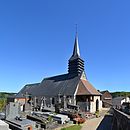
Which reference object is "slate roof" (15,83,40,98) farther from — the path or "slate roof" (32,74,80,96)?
the path

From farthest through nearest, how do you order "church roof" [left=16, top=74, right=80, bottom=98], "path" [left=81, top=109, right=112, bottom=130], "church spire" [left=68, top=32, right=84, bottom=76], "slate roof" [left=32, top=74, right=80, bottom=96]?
"church spire" [left=68, top=32, right=84, bottom=76], "church roof" [left=16, top=74, right=80, bottom=98], "slate roof" [left=32, top=74, right=80, bottom=96], "path" [left=81, top=109, right=112, bottom=130]

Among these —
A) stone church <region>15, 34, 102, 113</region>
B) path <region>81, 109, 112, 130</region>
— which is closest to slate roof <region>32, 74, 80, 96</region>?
stone church <region>15, 34, 102, 113</region>

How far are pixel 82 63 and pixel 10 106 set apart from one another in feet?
92.1

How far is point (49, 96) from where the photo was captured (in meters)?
40.6

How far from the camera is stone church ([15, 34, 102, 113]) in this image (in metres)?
35.8

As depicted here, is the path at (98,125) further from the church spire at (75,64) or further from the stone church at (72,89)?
the church spire at (75,64)

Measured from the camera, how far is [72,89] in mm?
37406

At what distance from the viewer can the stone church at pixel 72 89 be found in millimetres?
35781

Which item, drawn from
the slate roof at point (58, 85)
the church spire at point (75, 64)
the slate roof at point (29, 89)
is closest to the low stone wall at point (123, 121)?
the slate roof at point (58, 85)

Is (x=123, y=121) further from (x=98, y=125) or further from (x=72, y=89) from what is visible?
(x=72, y=89)

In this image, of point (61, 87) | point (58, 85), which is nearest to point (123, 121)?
point (61, 87)

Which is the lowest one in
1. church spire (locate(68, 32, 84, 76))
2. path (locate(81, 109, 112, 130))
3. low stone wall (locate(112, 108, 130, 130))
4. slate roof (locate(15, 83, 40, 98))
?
path (locate(81, 109, 112, 130))

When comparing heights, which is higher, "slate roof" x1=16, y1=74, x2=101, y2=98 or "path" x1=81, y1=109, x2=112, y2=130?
"slate roof" x1=16, y1=74, x2=101, y2=98

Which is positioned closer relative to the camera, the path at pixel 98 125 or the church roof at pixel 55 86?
the path at pixel 98 125
